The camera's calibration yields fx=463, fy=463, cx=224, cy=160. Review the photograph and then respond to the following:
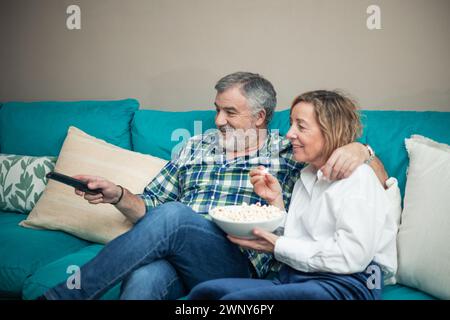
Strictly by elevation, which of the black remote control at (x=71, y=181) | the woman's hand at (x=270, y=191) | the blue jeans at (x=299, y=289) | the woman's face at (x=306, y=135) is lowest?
the blue jeans at (x=299, y=289)

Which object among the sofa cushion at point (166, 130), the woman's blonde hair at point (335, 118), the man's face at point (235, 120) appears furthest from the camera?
the sofa cushion at point (166, 130)

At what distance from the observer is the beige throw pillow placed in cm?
189

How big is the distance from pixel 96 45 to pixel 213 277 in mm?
1727

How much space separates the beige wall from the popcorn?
3.51 feet

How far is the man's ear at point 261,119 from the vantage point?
1.86m

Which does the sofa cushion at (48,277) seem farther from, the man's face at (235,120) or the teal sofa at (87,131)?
the man's face at (235,120)

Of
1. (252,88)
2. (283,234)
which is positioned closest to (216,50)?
(252,88)

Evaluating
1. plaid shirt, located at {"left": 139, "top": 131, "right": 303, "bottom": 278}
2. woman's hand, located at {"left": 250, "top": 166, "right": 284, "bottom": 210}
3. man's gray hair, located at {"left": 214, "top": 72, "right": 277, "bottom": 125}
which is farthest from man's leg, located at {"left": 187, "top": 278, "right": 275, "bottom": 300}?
man's gray hair, located at {"left": 214, "top": 72, "right": 277, "bottom": 125}

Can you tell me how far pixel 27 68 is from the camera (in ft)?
9.34

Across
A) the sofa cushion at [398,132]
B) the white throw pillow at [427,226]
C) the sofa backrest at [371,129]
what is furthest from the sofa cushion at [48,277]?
the sofa cushion at [398,132]

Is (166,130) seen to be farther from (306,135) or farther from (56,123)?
(306,135)

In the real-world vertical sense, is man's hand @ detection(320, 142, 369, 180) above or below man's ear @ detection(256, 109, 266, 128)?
below

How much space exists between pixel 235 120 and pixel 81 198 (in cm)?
74

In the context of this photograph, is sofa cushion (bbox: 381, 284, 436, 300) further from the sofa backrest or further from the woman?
the sofa backrest
